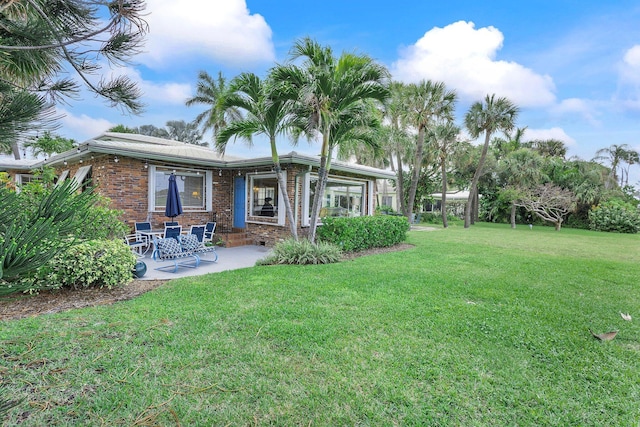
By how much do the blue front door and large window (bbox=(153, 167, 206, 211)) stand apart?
4.26 ft

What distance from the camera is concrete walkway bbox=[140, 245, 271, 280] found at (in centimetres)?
737

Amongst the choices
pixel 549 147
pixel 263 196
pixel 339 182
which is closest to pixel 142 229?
pixel 263 196

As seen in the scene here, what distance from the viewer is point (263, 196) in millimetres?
12695

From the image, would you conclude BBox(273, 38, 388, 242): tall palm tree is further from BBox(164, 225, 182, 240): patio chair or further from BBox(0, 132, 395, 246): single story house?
BBox(164, 225, 182, 240): patio chair

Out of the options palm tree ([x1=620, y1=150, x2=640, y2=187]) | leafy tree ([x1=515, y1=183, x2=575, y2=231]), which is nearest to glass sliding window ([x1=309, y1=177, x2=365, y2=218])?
leafy tree ([x1=515, y1=183, x2=575, y2=231])

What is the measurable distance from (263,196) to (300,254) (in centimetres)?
482

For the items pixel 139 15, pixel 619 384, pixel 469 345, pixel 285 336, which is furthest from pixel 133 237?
pixel 619 384

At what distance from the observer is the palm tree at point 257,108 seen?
8203 mm

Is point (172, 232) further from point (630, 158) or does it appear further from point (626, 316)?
point (630, 158)

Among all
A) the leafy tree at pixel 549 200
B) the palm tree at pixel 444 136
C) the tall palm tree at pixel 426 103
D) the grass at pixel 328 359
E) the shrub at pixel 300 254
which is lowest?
the grass at pixel 328 359

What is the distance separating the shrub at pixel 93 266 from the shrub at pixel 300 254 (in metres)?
3.31

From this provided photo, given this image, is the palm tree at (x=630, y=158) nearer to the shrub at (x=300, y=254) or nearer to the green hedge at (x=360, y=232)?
the green hedge at (x=360, y=232)

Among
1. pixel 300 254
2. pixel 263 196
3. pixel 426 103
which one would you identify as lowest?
pixel 300 254

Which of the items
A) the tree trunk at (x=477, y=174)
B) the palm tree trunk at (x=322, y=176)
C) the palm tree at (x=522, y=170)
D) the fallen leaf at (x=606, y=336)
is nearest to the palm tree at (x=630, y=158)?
the palm tree at (x=522, y=170)
